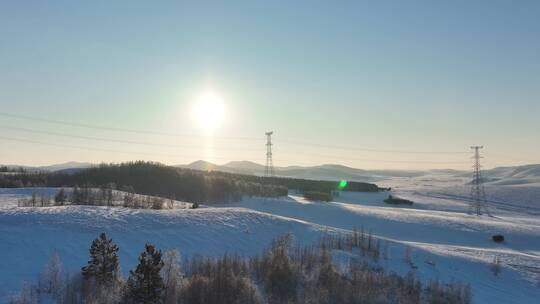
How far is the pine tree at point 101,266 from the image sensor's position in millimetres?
8992

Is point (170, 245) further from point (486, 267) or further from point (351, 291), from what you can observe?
point (486, 267)

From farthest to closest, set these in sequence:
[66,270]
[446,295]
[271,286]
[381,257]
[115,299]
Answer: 1. [381,257]
2. [446,295]
3. [271,286]
4. [66,270]
5. [115,299]

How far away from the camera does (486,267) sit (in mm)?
16812

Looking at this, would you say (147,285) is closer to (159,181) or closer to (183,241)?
(183,241)

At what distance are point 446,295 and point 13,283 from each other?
10.2m

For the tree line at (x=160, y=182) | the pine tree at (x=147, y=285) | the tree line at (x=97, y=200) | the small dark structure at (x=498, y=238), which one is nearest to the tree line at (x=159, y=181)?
the tree line at (x=160, y=182)

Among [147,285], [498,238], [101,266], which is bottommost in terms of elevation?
[498,238]

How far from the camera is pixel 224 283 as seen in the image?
952cm

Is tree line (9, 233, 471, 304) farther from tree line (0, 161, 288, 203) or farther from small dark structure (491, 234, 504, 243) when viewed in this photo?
tree line (0, 161, 288, 203)

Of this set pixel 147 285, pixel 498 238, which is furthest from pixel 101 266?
pixel 498 238

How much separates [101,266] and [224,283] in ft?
8.13

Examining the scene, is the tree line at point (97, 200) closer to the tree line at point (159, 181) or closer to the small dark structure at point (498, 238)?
the tree line at point (159, 181)

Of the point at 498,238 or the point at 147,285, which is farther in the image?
the point at 498,238

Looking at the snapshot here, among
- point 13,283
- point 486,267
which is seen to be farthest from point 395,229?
point 13,283
